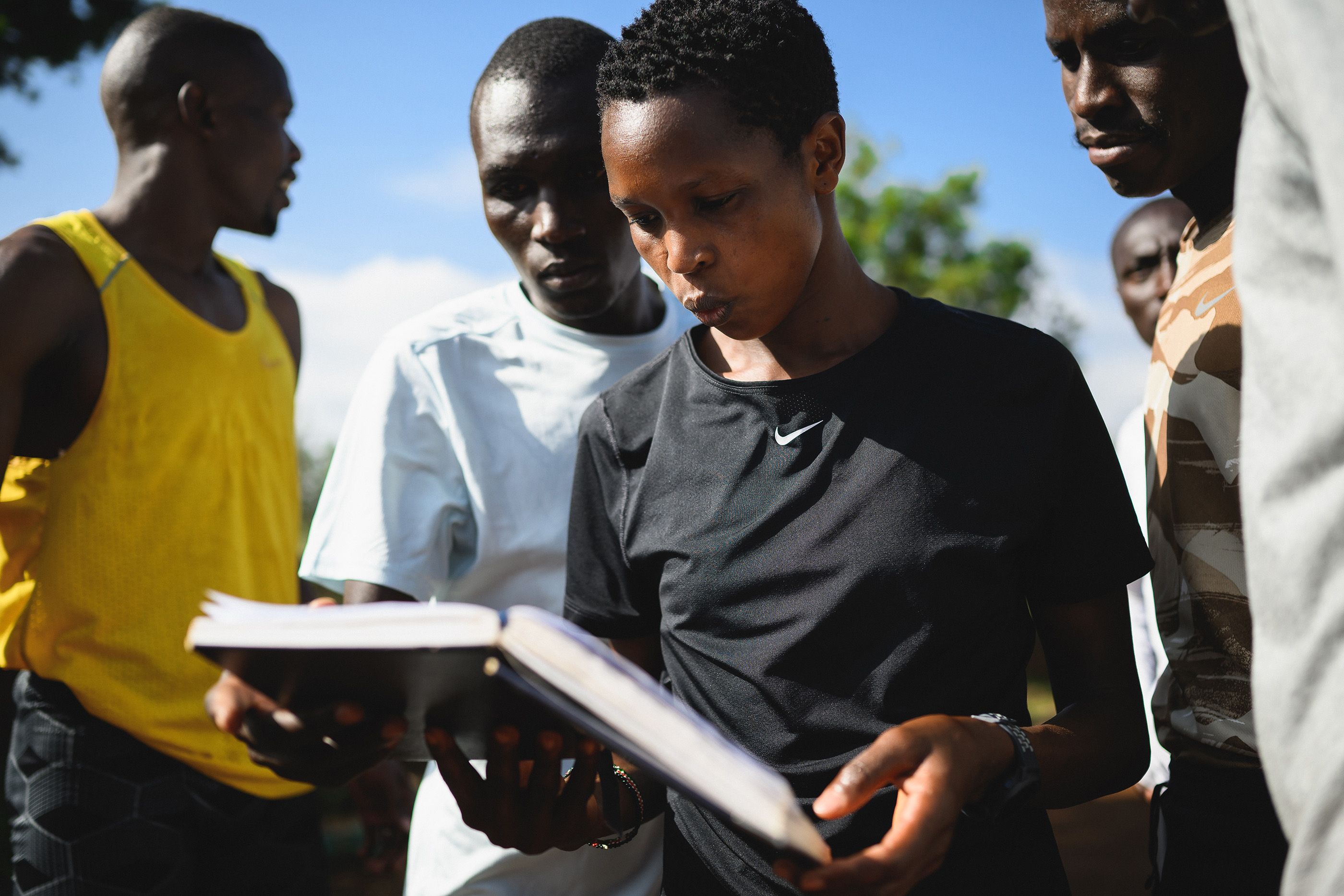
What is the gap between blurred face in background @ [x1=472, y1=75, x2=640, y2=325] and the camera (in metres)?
2.37

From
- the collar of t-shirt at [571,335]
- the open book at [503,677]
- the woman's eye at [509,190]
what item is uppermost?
the woman's eye at [509,190]

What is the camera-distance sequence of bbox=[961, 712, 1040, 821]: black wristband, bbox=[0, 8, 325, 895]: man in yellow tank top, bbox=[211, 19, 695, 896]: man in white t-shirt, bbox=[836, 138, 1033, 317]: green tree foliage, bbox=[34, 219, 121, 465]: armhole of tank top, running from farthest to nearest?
bbox=[836, 138, 1033, 317]: green tree foliage, bbox=[34, 219, 121, 465]: armhole of tank top, bbox=[0, 8, 325, 895]: man in yellow tank top, bbox=[211, 19, 695, 896]: man in white t-shirt, bbox=[961, 712, 1040, 821]: black wristband

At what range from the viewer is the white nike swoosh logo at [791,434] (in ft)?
5.38

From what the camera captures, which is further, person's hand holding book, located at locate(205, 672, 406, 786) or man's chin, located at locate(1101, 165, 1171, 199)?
man's chin, located at locate(1101, 165, 1171, 199)

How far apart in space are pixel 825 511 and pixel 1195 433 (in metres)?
0.61

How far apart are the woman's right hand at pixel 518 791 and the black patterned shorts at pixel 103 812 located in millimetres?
1497

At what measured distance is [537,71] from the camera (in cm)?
243

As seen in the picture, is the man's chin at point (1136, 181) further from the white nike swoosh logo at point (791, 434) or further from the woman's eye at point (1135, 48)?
the white nike swoosh logo at point (791, 434)

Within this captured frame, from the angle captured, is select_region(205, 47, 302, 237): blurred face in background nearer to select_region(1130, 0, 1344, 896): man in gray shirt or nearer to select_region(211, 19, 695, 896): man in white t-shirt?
select_region(211, 19, 695, 896): man in white t-shirt

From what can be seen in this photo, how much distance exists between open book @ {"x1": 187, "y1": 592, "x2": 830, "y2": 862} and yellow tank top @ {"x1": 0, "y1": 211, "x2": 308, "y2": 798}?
1.55 meters

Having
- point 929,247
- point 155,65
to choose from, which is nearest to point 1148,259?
point 155,65

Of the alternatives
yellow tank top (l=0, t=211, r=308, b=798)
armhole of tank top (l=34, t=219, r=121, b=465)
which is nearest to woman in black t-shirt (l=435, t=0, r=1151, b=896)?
yellow tank top (l=0, t=211, r=308, b=798)

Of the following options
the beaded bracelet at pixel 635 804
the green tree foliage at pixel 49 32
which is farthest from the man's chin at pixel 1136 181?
the green tree foliage at pixel 49 32

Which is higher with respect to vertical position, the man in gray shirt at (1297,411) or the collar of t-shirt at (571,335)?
the man in gray shirt at (1297,411)
